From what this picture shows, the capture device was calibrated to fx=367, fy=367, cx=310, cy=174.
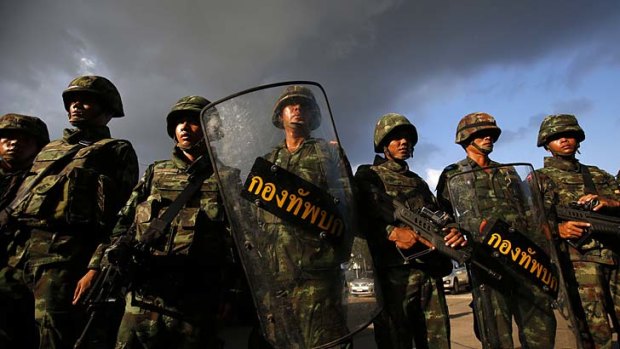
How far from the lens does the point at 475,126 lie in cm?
360

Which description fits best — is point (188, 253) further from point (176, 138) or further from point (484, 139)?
point (484, 139)

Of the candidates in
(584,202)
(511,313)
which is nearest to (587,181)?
(584,202)

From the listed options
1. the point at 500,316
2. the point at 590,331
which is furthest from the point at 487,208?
the point at 590,331

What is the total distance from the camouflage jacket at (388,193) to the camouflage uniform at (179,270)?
3.75ft

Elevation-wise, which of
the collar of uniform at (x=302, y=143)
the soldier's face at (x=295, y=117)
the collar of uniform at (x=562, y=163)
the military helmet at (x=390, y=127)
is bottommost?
the collar of uniform at (x=302, y=143)

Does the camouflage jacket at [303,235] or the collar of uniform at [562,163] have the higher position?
the collar of uniform at [562,163]

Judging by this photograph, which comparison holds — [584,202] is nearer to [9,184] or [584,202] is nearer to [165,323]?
[165,323]

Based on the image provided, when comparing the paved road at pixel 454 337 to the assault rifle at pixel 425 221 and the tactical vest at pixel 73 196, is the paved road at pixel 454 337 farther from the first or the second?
the tactical vest at pixel 73 196

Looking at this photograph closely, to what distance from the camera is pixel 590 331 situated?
3.32 metres

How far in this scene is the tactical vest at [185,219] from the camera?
217cm

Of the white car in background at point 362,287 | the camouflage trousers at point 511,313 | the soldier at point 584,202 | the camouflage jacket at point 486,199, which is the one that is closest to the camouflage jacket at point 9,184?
the white car in background at point 362,287

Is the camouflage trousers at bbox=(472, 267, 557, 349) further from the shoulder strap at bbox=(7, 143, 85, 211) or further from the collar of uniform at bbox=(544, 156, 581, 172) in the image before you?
the shoulder strap at bbox=(7, 143, 85, 211)

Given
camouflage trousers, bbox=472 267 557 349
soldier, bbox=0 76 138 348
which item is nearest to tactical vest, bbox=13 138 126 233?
soldier, bbox=0 76 138 348

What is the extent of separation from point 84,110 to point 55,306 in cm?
150
